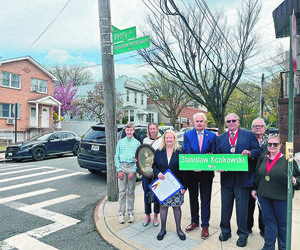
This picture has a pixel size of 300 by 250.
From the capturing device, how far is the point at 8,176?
339 inches

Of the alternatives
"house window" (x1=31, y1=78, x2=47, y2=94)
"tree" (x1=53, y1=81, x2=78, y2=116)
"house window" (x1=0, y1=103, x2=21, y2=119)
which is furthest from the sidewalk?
"tree" (x1=53, y1=81, x2=78, y2=116)

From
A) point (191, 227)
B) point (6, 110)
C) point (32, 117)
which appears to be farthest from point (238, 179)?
point (32, 117)

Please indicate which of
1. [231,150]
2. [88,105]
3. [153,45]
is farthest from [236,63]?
[88,105]

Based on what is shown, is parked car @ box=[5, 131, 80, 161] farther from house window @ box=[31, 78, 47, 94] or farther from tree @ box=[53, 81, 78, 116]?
tree @ box=[53, 81, 78, 116]

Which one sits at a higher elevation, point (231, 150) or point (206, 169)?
point (231, 150)

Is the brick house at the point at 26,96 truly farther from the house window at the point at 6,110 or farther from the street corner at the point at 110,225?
the street corner at the point at 110,225

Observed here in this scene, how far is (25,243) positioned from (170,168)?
249 centimetres

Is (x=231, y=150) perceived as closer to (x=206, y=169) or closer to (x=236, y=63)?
(x=206, y=169)

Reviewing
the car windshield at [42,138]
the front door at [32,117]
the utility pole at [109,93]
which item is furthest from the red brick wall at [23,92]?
the utility pole at [109,93]

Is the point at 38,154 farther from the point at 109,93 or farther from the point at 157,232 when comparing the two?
the point at 157,232

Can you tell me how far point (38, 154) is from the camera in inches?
493

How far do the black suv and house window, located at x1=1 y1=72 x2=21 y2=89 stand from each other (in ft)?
60.8

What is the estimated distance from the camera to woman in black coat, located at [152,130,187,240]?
3688 mm

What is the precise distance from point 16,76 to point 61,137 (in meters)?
13.4
